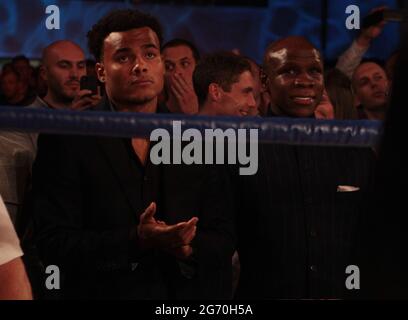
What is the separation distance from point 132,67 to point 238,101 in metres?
0.27

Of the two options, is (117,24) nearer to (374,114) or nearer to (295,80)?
(295,80)

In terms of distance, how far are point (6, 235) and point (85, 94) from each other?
0.86 metres

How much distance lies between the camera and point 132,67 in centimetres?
159

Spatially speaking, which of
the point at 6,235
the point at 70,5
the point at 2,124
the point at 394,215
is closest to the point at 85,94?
the point at 2,124

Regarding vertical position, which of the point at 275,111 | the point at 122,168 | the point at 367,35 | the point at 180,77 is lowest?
the point at 122,168

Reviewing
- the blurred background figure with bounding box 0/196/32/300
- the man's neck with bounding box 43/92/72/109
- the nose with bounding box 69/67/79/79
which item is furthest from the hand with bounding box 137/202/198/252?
the nose with bounding box 69/67/79/79

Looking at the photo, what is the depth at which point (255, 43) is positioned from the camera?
4.31 meters

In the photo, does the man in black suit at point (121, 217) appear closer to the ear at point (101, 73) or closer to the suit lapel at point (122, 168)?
the suit lapel at point (122, 168)

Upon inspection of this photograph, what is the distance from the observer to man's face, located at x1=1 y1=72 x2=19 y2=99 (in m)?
2.91

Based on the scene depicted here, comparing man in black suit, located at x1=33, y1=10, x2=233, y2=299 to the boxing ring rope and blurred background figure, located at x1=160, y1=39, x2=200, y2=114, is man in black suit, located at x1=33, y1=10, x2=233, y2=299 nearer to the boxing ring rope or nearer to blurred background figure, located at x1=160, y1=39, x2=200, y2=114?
the boxing ring rope

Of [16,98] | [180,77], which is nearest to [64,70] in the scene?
[180,77]

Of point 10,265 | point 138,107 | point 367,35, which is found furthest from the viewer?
point 367,35

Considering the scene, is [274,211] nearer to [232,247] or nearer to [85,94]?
[232,247]

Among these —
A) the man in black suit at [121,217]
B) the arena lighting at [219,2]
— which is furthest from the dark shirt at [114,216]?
the arena lighting at [219,2]
